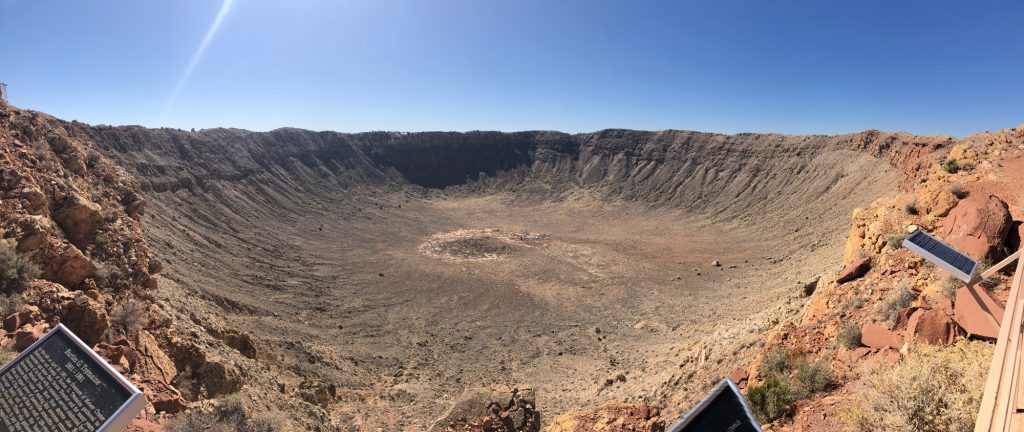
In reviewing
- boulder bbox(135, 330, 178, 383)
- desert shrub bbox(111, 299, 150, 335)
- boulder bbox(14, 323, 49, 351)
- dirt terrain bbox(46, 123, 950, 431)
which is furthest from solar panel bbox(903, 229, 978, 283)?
desert shrub bbox(111, 299, 150, 335)

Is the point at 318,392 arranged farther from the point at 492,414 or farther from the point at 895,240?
the point at 895,240

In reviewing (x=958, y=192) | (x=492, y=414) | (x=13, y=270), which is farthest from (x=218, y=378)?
(x=958, y=192)

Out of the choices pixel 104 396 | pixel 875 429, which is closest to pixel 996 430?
pixel 875 429

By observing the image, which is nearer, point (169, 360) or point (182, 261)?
point (169, 360)

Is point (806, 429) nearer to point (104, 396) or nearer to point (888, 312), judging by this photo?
point (888, 312)

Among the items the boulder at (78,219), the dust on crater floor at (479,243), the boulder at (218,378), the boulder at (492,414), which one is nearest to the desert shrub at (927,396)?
the boulder at (492,414)

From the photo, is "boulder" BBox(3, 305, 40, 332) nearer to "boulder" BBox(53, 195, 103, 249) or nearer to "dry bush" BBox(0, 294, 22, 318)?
"dry bush" BBox(0, 294, 22, 318)
